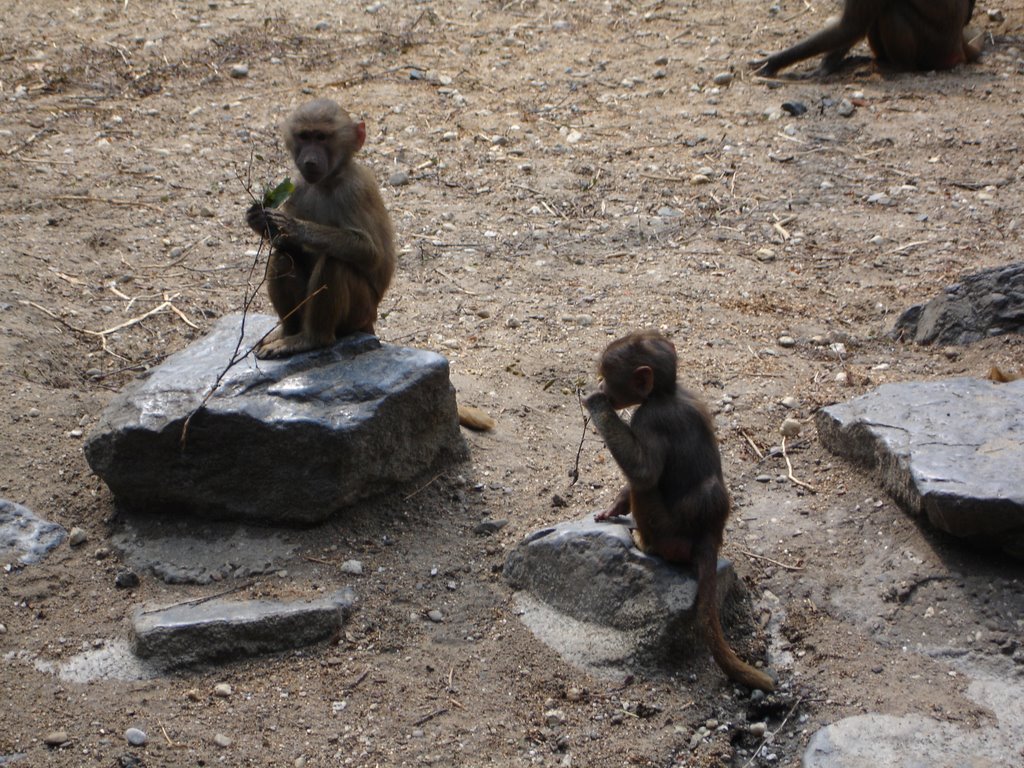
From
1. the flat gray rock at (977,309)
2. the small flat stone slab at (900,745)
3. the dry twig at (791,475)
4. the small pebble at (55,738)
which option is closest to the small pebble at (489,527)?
the dry twig at (791,475)

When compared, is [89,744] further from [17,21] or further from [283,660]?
[17,21]

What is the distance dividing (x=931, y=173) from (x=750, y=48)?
10.7 feet

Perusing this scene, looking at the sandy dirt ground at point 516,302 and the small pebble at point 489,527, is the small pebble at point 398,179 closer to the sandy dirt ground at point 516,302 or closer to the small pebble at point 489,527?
the sandy dirt ground at point 516,302

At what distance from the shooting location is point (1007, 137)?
401 inches

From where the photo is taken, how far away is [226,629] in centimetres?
500

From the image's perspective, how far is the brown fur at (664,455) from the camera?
16.1ft

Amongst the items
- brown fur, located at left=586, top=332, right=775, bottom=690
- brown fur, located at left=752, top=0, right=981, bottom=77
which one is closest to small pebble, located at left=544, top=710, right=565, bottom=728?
brown fur, located at left=586, top=332, right=775, bottom=690

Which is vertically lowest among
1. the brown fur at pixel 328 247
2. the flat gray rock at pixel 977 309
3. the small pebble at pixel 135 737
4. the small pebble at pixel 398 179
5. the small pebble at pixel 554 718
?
the small pebble at pixel 554 718

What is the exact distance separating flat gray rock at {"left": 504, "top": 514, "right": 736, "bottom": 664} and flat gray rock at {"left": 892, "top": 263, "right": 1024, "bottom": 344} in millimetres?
2925

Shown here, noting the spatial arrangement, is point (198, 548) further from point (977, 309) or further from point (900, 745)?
point (977, 309)

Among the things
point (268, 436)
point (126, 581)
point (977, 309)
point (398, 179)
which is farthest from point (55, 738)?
point (398, 179)

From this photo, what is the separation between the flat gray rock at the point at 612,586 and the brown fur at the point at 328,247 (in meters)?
1.56

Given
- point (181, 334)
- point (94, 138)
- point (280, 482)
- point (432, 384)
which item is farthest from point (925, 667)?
point (94, 138)

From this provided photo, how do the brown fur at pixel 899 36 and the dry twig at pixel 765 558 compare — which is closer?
the dry twig at pixel 765 558
